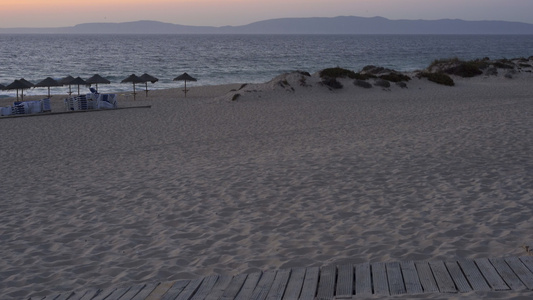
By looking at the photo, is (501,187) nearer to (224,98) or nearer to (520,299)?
(520,299)

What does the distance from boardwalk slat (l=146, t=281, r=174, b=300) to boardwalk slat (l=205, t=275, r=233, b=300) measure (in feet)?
1.24

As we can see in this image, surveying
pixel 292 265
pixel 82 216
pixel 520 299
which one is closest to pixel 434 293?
pixel 520 299

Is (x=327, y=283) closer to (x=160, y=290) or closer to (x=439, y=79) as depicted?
(x=160, y=290)

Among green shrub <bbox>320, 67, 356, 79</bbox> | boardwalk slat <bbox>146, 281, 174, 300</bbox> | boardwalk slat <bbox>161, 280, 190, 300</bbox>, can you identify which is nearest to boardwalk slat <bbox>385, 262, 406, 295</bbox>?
boardwalk slat <bbox>161, 280, 190, 300</bbox>

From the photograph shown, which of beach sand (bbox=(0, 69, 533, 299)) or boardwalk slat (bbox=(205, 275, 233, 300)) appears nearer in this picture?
boardwalk slat (bbox=(205, 275, 233, 300))

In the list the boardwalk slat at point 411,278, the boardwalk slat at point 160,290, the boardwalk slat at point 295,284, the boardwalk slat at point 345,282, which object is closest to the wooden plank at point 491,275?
the boardwalk slat at point 411,278

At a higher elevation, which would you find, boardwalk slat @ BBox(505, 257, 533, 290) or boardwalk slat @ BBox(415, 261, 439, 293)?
boardwalk slat @ BBox(505, 257, 533, 290)

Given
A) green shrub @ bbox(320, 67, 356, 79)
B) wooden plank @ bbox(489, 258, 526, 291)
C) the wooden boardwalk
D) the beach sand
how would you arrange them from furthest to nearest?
green shrub @ bbox(320, 67, 356, 79), the beach sand, the wooden boardwalk, wooden plank @ bbox(489, 258, 526, 291)

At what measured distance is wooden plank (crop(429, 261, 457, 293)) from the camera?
13.9ft

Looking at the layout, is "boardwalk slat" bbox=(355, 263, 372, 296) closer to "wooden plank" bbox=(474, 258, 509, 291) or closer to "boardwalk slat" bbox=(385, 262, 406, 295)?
"boardwalk slat" bbox=(385, 262, 406, 295)

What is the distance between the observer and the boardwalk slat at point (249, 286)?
439 centimetres

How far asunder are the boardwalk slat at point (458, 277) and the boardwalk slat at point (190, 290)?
1999mm

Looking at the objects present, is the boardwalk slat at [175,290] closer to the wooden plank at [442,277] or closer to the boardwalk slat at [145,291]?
the boardwalk slat at [145,291]

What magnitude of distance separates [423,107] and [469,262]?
1608 centimetres
